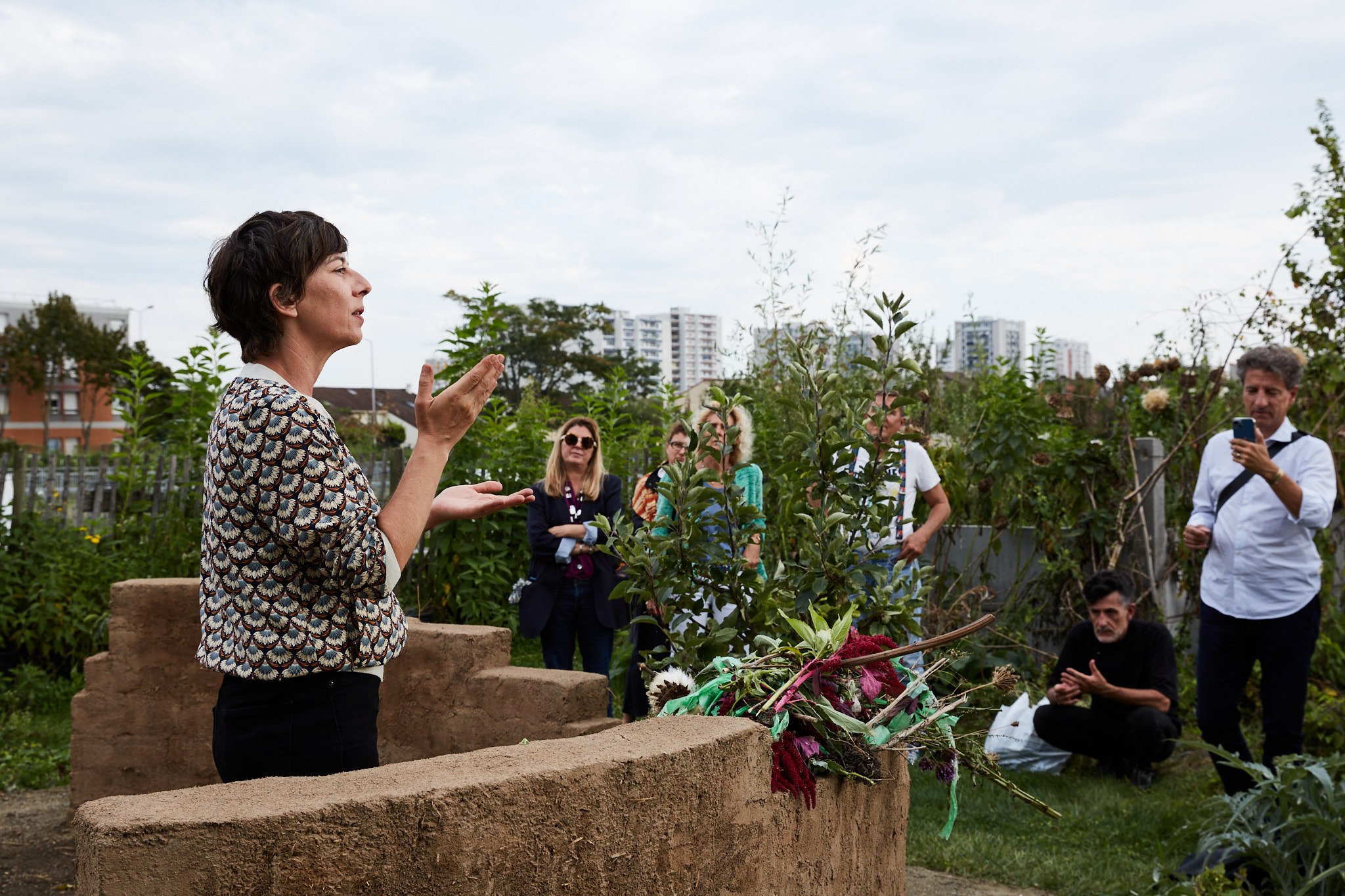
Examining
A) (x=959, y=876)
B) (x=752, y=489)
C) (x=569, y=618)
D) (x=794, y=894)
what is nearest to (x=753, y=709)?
(x=794, y=894)

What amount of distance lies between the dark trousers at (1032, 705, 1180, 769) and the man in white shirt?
0.85 meters

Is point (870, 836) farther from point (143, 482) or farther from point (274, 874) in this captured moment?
point (143, 482)

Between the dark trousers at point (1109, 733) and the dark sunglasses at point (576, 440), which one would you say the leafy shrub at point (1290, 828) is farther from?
the dark sunglasses at point (576, 440)

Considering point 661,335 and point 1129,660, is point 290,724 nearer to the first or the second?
point 1129,660

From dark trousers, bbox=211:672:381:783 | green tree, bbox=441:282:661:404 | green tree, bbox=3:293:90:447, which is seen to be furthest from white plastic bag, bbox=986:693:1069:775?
green tree, bbox=3:293:90:447

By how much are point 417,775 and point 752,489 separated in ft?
8.78

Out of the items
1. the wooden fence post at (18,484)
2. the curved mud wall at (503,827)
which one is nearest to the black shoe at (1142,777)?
the curved mud wall at (503,827)

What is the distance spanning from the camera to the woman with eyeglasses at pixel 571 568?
5250mm

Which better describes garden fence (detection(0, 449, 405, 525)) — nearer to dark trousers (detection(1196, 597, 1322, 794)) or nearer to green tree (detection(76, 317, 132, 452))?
dark trousers (detection(1196, 597, 1322, 794))

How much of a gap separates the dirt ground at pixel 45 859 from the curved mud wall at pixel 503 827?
6.27 ft

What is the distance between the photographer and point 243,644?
1.87m

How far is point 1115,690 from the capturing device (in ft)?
17.0

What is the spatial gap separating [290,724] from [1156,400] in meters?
5.83

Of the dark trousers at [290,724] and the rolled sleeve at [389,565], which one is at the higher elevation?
the rolled sleeve at [389,565]
